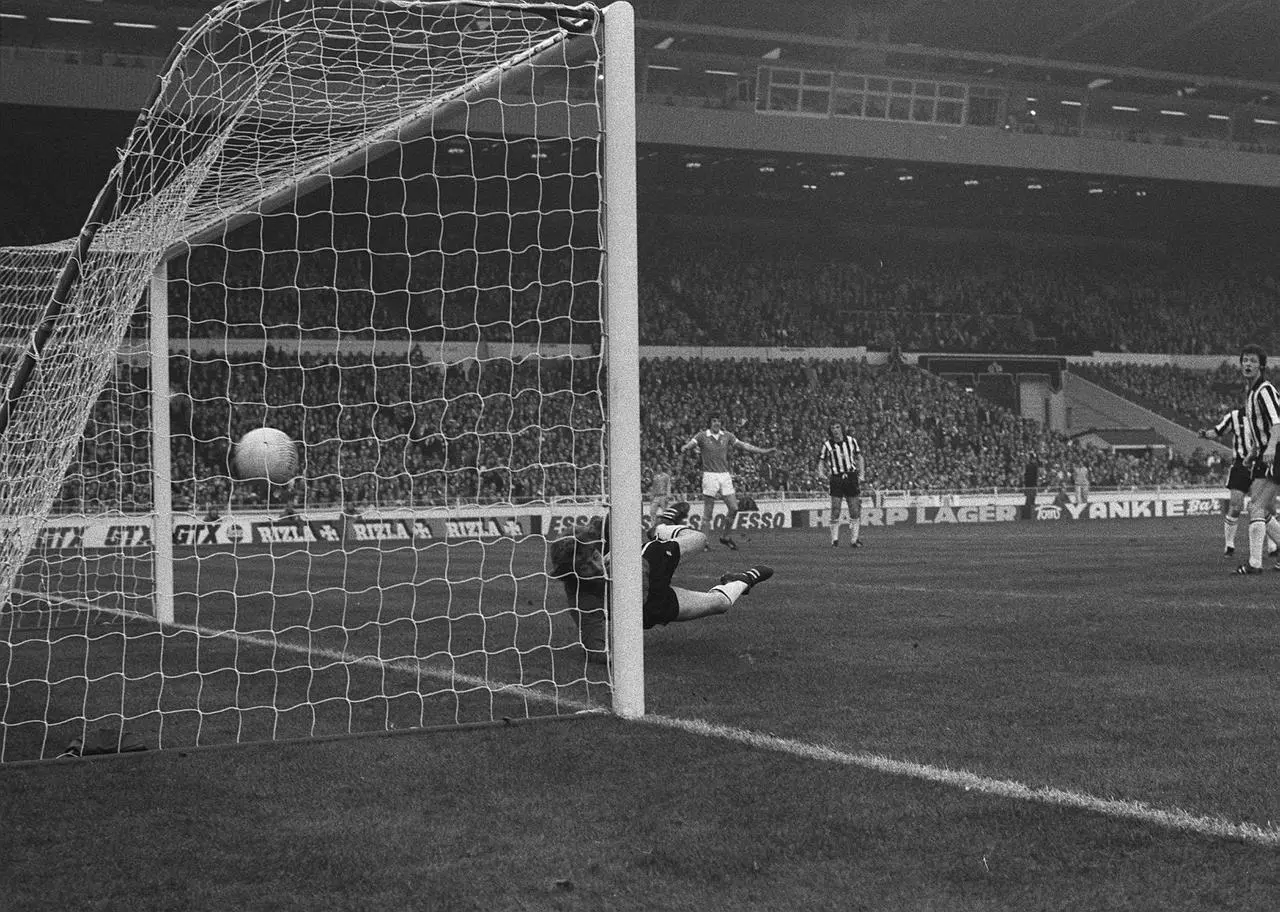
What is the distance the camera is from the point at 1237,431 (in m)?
14.1

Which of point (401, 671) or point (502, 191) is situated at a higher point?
point (502, 191)

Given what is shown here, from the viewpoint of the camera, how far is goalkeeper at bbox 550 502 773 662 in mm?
7441

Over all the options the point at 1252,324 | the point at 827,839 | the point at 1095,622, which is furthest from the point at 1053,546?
the point at 1252,324

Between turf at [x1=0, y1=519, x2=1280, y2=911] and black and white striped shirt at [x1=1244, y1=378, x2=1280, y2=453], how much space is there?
4798mm

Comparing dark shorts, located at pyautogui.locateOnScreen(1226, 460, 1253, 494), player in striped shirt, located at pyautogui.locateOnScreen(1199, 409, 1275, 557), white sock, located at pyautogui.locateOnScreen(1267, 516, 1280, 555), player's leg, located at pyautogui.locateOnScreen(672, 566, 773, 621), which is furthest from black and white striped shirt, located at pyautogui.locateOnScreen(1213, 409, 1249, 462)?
player's leg, located at pyautogui.locateOnScreen(672, 566, 773, 621)

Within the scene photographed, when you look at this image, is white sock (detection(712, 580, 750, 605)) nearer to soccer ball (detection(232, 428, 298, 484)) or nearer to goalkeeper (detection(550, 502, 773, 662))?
Result: goalkeeper (detection(550, 502, 773, 662))

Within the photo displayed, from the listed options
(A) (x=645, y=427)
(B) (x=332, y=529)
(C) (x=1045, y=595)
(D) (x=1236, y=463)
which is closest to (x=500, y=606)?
(C) (x=1045, y=595)

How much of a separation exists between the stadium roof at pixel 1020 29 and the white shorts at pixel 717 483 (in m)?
20.8

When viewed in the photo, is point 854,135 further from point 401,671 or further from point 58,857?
point 58,857

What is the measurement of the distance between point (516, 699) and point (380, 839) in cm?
252

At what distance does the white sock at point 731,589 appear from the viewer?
866 centimetres

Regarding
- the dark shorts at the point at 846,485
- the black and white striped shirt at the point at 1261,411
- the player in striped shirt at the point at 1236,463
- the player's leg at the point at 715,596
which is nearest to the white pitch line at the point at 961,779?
the player's leg at the point at 715,596

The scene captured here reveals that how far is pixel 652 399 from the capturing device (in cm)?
3794

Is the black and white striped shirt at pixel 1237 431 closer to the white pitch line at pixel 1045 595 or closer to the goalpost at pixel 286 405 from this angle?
the white pitch line at pixel 1045 595
